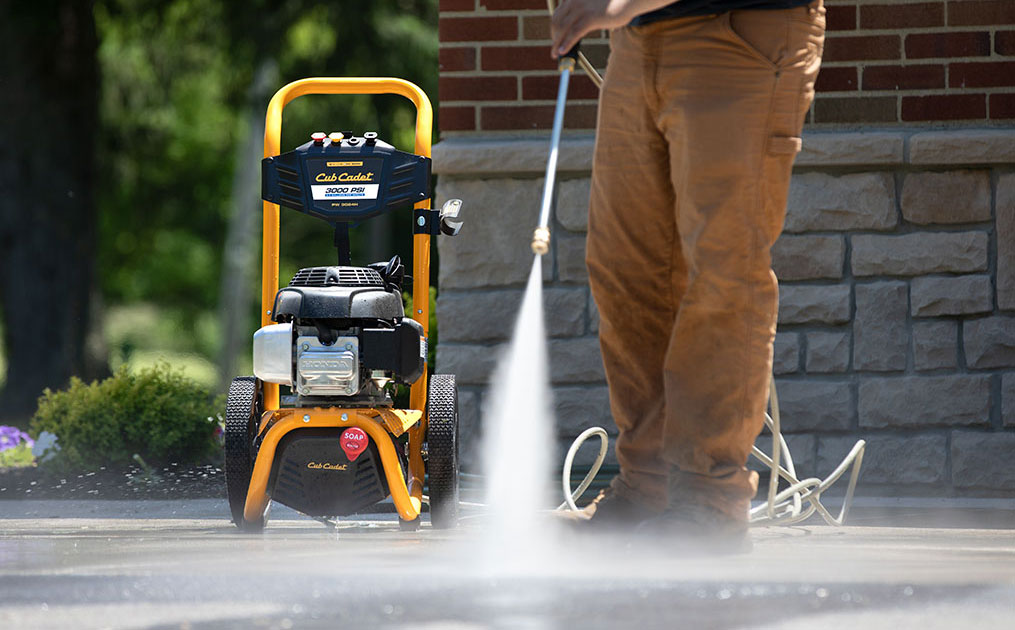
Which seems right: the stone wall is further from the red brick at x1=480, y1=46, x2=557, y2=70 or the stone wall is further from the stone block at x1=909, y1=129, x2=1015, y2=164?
the red brick at x1=480, y1=46, x2=557, y2=70

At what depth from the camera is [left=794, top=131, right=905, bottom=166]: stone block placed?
4777 mm

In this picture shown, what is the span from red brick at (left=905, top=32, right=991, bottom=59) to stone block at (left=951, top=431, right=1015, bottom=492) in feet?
4.42

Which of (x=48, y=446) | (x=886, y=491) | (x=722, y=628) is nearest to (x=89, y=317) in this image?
(x=48, y=446)

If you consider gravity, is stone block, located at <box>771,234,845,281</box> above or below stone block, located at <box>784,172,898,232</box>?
below

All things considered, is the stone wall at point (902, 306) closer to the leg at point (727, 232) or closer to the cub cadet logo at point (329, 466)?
the cub cadet logo at point (329, 466)

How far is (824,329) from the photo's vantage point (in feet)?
15.9

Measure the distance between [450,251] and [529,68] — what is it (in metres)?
0.73

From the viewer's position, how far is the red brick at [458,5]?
5.00 meters

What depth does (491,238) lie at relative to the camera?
4.92 m

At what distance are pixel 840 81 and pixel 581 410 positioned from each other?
150 centimetres

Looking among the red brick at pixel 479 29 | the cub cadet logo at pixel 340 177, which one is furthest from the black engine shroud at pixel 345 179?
the red brick at pixel 479 29

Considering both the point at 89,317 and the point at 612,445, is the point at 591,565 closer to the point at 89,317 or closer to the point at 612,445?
the point at 612,445

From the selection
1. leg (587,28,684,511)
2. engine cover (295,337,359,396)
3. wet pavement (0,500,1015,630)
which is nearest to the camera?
wet pavement (0,500,1015,630)

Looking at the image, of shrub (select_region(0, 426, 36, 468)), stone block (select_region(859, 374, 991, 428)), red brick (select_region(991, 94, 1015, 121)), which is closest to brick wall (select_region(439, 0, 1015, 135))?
red brick (select_region(991, 94, 1015, 121))
